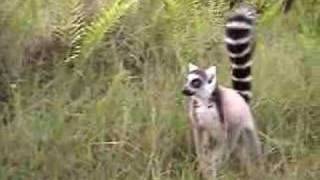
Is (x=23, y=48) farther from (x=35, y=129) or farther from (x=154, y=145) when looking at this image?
(x=154, y=145)

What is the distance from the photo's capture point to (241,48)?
4.02 meters

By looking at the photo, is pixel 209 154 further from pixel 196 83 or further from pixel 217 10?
pixel 217 10

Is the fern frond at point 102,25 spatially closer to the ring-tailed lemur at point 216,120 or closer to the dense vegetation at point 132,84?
the dense vegetation at point 132,84

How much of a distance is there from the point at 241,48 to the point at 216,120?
1.33 ft

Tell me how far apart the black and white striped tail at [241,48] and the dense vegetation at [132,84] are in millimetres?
281

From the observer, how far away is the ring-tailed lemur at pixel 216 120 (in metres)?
3.80

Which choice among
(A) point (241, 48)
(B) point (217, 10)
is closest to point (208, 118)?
(A) point (241, 48)

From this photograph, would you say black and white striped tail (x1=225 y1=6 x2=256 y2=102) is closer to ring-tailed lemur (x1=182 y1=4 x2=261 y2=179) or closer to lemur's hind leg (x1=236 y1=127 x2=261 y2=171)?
ring-tailed lemur (x1=182 y1=4 x2=261 y2=179)

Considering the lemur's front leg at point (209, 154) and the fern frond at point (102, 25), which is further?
the fern frond at point (102, 25)

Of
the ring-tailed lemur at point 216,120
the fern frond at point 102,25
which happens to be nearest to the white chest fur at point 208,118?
the ring-tailed lemur at point 216,120

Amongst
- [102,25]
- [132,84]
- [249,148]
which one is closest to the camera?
[249,148]

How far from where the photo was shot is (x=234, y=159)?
3973 millimetres

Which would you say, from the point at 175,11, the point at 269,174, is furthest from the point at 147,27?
the point at 269,174

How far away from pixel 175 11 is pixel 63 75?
0.87 meters
